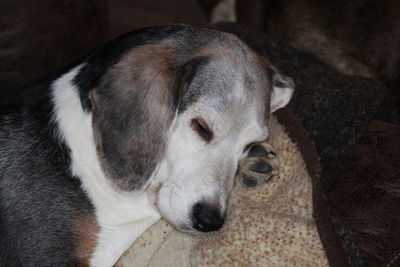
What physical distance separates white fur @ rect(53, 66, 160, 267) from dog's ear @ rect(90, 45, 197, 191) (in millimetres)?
83

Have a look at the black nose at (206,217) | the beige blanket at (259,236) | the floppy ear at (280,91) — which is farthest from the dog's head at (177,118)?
the floppy ear at (280,91)

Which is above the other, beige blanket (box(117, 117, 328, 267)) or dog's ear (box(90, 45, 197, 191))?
dog's ear (box(90, 45, 197, 191))

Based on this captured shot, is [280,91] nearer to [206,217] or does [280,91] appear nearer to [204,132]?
[204,132]

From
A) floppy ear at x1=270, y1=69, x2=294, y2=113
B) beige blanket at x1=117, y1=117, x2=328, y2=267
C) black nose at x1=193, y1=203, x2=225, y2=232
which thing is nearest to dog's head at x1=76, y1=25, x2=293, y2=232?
black nose at x1=193, y1=203, x2=225, y2=232

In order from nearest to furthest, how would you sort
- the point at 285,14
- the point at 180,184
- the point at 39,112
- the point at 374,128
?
1. the point at 180,184
2. the point at 39,112
3. the point at 374,128
4. the point at 285,14

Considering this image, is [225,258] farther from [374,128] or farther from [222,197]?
[374,128]

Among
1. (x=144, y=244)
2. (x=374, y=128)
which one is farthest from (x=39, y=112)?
(x=374, y=128)

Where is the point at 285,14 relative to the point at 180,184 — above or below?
below

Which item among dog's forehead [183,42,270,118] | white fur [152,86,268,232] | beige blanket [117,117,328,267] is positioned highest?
dog's forehead [183,42,270,118]

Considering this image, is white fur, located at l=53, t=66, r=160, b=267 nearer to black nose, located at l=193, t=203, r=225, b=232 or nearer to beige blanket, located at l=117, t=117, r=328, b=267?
beige blanket, located at l=117, t=117, r=328, b=267

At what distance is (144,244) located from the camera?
7.43ft

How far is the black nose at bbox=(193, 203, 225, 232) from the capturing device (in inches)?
78.1

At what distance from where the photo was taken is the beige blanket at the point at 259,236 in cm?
212

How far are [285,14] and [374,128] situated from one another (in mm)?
1078
